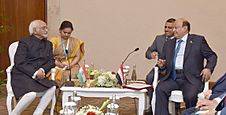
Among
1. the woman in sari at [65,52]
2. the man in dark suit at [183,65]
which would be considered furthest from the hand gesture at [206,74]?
the woman in sari at [65,52]

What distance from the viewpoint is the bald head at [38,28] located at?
4875 millimetres

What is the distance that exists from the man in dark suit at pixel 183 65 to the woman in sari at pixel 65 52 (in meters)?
1.23

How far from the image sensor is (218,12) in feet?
22.8

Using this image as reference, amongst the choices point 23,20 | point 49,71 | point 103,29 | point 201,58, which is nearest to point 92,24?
point 103,29

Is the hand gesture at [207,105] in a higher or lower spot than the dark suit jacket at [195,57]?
lower

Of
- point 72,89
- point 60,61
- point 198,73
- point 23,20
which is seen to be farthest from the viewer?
point 23,20

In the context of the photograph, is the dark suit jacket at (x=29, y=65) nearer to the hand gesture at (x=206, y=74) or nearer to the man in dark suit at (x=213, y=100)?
the hand gesture at (x=206, y=74)

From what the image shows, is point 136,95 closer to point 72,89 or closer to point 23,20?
point 72,89

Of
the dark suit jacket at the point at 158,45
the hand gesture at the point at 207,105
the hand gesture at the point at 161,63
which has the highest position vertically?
the dark suit jacket at the point at 158,45

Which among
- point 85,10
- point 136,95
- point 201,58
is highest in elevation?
point 85,10

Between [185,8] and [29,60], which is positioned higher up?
[185,8]

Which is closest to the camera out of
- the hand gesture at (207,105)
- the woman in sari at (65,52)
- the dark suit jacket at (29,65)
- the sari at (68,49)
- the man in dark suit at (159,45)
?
the hand gesture at (207,105)

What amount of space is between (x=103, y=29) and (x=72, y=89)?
309 centimetres

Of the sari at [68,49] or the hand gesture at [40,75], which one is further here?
the sari at [68,49]
